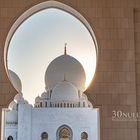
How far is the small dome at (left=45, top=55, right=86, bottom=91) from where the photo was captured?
16406 mm

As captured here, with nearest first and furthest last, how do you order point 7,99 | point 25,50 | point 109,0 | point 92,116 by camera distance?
point 7,99
point 109,0
point 25,50
point 92,116

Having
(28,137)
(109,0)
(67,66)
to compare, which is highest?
(67,66)

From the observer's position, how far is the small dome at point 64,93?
16.2m

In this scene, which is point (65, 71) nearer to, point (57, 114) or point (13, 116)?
point (57, 114)

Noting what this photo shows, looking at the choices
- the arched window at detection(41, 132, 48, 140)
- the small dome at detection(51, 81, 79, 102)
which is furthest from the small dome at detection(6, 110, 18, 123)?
the small dome at detection(51, 81, 79, 102)

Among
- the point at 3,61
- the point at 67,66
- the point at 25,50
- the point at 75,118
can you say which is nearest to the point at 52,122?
the point at 75,118

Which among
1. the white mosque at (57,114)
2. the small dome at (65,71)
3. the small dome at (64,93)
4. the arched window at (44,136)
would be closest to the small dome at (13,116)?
the white mosque at (57,114)

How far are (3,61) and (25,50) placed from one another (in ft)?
10.9

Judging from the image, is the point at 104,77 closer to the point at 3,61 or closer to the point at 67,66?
the point at 3,61

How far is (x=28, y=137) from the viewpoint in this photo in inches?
624

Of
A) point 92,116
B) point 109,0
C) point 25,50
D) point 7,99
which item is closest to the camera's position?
point 7,99

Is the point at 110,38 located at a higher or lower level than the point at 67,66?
lower

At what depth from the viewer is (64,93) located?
16203 mm

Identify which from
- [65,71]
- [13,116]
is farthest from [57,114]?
[65,71]
